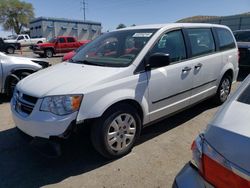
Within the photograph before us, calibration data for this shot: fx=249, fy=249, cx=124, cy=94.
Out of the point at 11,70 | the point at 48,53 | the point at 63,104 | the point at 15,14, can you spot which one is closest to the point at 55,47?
the point at 48,53

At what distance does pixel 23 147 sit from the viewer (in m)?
3.83

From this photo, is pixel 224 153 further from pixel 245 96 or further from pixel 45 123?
pixel 45 123

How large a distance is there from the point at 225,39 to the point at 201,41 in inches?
40.5

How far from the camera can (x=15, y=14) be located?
6250 centimetres

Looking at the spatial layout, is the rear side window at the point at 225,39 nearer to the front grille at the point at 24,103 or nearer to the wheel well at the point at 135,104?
the wheel well at the point at 135,104

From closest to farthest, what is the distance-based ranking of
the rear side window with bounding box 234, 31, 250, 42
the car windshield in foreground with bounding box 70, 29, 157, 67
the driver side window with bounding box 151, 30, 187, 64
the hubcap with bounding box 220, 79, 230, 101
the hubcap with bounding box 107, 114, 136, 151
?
the hubcap with bounding box 107, 114, 136, 151 → the car windshield in foreground with bounding box 70, 29, 157, 67 → the driver side window with bounding box 151, 30, 187, 64 → the hubcap with bounding box 220, 79, 230, 101 → the rear side window with bounding box 234, 31, 250, 42

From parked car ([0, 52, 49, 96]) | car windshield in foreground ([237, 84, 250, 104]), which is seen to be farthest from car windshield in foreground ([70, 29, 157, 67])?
parked car ([0, 52, 49, 96])

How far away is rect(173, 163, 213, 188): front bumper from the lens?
1.51 meters

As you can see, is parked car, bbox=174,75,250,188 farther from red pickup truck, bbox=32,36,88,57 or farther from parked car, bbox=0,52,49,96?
red pickup truck, bbox=32,36,88,57

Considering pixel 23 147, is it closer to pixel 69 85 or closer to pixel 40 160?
pixel 40 160

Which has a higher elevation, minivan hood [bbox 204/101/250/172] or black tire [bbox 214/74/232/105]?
minivan hood [bbox 204/101/250/172]

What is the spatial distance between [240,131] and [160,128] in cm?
302

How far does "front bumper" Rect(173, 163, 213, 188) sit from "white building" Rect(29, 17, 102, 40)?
57.3 m

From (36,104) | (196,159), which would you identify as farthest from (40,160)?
(196,159)
